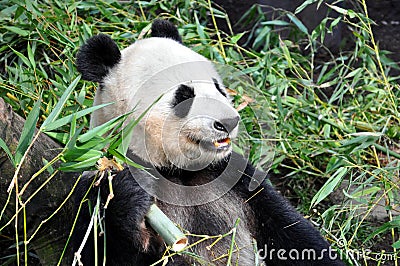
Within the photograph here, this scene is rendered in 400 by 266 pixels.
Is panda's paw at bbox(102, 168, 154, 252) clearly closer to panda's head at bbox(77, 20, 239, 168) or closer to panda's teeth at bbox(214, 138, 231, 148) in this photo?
panda's head at bbox(77, 20, 239, 168)

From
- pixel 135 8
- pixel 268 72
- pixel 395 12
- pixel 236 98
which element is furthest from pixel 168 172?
pixel 395 12

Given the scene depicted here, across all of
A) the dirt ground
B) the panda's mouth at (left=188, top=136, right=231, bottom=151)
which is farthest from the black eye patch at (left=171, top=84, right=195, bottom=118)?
the dirt ground

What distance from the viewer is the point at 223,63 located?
3922 mm

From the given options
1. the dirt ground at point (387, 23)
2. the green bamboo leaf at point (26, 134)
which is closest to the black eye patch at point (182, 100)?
the green bamboo leaf at point (26, 134)

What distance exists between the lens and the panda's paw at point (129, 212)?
237 cm

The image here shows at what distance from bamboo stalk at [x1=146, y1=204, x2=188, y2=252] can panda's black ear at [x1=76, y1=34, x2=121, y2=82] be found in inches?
26.8

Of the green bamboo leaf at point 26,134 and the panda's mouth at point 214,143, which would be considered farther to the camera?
the panda's mouth at point 214,143

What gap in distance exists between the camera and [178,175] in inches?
108

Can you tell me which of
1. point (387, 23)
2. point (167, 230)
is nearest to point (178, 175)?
point (167, 230)

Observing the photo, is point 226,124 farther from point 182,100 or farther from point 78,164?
point 78,164

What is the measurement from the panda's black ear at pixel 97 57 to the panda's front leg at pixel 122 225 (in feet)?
1.62

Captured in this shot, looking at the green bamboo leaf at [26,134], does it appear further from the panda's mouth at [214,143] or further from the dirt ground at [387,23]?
the dirt ground at [387,23]

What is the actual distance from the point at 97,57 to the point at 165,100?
35 cm

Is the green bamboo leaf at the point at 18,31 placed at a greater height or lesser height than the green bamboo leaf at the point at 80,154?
lesser
